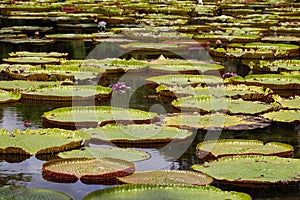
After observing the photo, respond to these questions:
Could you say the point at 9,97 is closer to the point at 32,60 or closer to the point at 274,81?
the point at 32,60

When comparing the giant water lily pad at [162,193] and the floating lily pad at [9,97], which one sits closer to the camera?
the giant water lily pad at [162,193]

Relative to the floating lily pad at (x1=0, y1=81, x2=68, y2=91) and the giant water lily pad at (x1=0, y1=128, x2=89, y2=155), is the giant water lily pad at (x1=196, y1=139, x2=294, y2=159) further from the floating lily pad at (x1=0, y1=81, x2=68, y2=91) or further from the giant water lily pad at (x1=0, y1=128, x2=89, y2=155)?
the floating lily pad at (x1=0, y1=81, x2=68, y2=91)

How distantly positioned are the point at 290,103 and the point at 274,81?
4.41ft

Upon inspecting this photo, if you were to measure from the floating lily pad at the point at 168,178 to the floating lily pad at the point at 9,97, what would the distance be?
9.10 ft

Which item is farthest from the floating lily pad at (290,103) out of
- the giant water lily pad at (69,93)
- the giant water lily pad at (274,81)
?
the giant water lily pad at (69,93)

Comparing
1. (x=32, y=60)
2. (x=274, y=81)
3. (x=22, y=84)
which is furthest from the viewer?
(x=32, y=60)

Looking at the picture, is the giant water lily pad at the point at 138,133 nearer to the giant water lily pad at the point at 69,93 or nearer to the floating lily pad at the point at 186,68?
the giant water lily pad at the point at 69,93

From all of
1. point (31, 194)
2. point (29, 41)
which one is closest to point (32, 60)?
point (29, 41)

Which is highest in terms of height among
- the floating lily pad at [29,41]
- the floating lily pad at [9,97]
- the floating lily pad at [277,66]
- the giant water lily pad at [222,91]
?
the floating lily pad at [29,41]

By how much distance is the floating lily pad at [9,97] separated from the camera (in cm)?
727

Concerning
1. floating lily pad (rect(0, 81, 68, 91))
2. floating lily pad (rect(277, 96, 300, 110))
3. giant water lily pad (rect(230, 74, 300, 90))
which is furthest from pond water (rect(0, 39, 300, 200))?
giant water lily pad (rect(230, 74, 300, 90))

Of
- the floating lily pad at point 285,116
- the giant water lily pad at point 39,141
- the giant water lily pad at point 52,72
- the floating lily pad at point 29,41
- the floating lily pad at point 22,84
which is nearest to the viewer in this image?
the giant water lily pad at point 39,141

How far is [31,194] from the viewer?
4.29 meters

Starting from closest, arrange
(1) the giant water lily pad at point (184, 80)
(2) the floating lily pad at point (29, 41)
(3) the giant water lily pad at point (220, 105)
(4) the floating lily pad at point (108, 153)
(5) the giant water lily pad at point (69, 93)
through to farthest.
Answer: (4) the floating lily pad at point (108, 153)
(3) the giant water lily pad at point (220, 105)
(5) the giant water lily pad at point (69, 93)
(1) the giant water lily pad at point (184, 80)
(2) the floating lily pad at point (29, 41)
